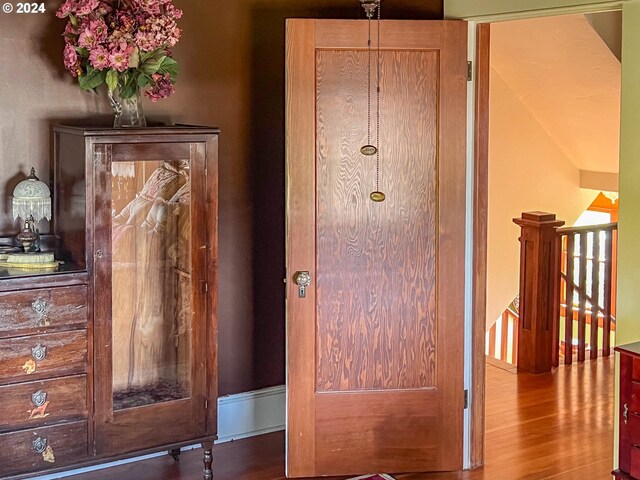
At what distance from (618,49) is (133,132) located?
2805mm

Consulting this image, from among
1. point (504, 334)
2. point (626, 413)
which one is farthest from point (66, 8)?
point (504, 334)

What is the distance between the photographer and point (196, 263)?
3754mm

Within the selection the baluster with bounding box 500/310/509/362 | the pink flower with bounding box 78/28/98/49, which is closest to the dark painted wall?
the pink flower with bounding box 78/28/98/49

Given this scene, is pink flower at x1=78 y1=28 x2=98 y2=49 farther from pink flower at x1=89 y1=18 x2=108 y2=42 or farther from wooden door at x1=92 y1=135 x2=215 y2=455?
wooden door at x1=92 y1=135 x2=215 y2=455

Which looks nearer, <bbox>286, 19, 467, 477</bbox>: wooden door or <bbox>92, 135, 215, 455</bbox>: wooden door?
<bbox>92, 135, 215, 455</bbox>: wooden door

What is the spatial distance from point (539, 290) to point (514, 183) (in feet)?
3.50

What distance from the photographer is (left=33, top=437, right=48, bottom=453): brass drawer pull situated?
3.47m

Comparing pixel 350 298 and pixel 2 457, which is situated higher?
pixel 350 298

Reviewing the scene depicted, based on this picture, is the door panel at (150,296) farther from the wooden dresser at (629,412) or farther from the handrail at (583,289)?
the handrail at (583,289)

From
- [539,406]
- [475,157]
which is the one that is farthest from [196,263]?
[539,406]

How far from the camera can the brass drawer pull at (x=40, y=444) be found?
3467mm

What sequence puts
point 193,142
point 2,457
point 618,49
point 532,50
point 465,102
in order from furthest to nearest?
point 532,50 → point 618,49 → point 465,102 → point 193,142 → point 2,457

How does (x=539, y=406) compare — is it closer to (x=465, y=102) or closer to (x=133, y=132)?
(x=465, y=102)

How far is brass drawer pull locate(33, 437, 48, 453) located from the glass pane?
0.99ft
